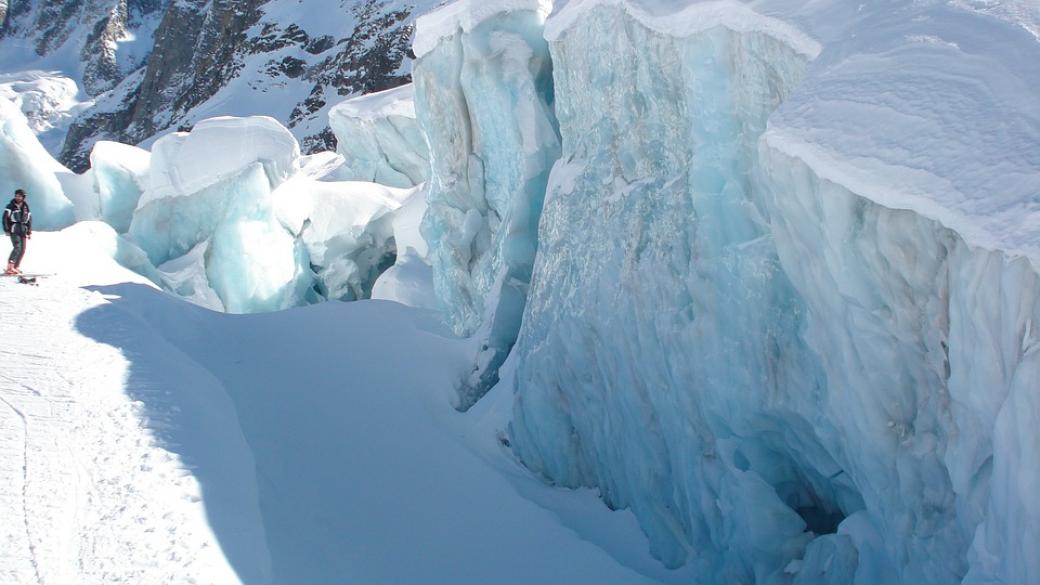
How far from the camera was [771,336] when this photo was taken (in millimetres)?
5781

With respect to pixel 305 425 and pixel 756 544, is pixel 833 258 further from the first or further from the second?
pixel 305 425

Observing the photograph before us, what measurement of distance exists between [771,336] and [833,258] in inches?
47.1

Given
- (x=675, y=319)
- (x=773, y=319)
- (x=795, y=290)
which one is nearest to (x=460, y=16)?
(x=675, y=319)

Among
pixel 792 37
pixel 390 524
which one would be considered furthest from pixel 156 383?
pixel 792 37

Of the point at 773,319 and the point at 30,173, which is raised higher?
the point at 773,319

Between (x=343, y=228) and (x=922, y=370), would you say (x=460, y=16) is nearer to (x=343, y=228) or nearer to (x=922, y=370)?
(x=343, y=228)

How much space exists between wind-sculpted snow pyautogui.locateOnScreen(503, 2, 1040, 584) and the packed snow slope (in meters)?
0.71

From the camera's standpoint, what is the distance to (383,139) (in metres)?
21.1

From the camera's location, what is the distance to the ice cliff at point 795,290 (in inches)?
144

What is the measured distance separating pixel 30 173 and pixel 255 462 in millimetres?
13649

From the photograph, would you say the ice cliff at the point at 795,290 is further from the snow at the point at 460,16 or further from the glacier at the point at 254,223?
the glacier at the point at 254,223

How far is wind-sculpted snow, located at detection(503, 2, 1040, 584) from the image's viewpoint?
145 inches

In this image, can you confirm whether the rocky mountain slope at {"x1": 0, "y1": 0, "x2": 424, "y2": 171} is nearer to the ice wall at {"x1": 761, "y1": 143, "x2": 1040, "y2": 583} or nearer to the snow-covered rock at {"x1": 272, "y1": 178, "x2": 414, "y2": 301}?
the snow-covered rock at {"x1": 272, "y1": 178, "x2": 414, "y2": 301}

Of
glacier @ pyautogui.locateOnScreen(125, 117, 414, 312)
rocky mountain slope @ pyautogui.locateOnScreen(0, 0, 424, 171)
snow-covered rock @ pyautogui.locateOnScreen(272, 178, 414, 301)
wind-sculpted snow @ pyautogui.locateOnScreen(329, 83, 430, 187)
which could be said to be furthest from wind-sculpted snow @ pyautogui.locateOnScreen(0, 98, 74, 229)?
rocky mountain slope @ pyautogui.locateOnScreen(0, 0, 424, 171)
